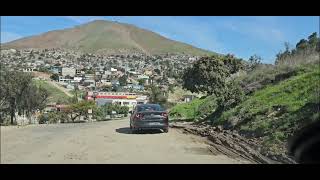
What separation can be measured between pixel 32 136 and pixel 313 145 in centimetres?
1552

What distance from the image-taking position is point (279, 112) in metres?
18.8

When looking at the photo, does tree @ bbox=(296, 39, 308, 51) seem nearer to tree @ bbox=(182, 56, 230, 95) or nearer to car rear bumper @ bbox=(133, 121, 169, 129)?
tree @ bbox=(182, 56, 230, 95)

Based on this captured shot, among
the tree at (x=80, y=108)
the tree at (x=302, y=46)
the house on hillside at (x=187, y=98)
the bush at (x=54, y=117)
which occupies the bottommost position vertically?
the bush at (x=54, y=117)

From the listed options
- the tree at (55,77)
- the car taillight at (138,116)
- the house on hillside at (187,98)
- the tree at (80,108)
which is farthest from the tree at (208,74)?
the tree at (55,77)

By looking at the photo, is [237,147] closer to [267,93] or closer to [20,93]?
[267,93]

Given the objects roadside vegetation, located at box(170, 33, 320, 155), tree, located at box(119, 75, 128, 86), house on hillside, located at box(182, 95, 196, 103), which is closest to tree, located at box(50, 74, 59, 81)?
roadside vegetation, located at box(170, 33, 320, 155)

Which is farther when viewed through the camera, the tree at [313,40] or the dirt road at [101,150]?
the tree at [313,40]

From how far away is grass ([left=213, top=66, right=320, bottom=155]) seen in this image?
615 inches

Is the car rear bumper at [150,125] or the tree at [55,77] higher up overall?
the tree at [55,77]

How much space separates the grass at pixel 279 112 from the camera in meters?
15.6

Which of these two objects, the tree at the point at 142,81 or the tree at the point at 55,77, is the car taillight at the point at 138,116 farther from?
the tree at the point at 142,81
